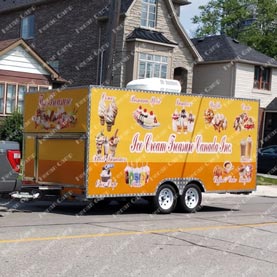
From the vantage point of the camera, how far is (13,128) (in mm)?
24656

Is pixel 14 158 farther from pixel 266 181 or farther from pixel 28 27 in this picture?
pixel 28 27

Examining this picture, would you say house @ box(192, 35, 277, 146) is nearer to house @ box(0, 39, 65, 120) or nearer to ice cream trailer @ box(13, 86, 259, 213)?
house @ box(0, 39, 65, 120)

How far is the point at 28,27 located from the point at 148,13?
948cm

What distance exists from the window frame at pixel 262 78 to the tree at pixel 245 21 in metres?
13.6

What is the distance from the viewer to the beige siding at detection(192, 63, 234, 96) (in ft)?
125

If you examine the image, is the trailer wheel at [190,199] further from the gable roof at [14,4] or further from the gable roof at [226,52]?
the gable roof at [14,4]

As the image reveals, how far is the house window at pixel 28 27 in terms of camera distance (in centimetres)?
3778

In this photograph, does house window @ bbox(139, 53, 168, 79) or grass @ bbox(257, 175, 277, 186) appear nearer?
grass @ bbox(257, 175, 277, 186)

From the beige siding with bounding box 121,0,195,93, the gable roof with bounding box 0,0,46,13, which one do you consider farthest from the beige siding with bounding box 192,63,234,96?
the gable roof with bounding box 0,0,46,13

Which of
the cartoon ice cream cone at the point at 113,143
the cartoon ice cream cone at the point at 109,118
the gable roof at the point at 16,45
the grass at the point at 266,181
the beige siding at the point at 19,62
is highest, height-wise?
the gable roof at the point at 16,45

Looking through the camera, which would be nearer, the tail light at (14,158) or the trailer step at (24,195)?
the tail light at (14,158)

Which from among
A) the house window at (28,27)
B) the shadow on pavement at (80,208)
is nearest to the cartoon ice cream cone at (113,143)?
the shadow on pavement at (80,208)

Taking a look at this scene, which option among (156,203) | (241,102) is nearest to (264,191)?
(241,102)

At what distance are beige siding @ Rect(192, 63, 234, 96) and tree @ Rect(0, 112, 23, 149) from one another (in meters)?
17.0
